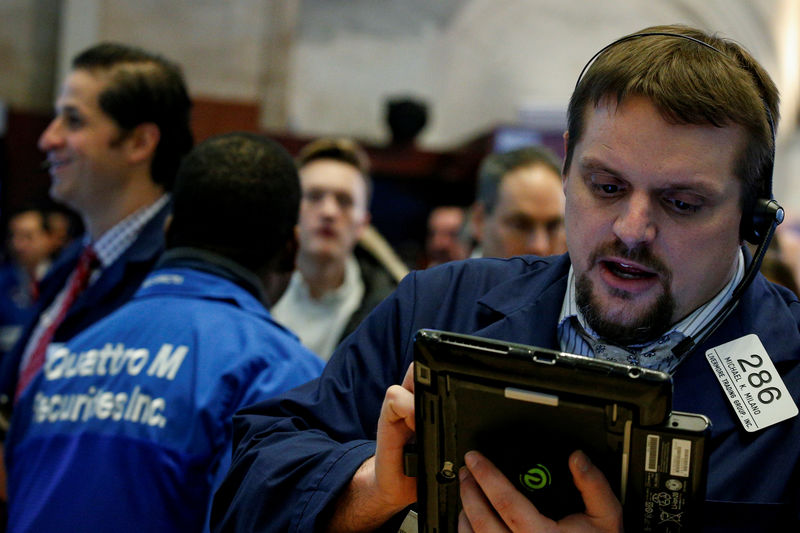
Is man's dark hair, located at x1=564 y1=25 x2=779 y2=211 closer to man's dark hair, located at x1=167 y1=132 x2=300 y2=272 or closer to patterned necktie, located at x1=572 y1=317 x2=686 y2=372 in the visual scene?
patterned necktie, located at x1=572 y1=317 x2=686 y2=372

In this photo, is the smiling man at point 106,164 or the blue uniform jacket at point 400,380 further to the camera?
the smiling man at point 106,164

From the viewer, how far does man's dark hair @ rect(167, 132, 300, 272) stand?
80.7 inches

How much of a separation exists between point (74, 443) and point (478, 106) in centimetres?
899

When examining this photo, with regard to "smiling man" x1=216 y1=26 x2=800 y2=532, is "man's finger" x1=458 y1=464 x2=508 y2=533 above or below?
below

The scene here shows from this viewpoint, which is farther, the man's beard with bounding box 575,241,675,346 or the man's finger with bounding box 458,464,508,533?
the man's beard with bounding box 575,241,675,346

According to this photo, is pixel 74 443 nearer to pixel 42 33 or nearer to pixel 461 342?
pixel 461 342

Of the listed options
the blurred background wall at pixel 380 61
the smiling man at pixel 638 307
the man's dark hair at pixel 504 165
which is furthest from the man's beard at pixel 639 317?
the blurred background wall at pixel 380 61

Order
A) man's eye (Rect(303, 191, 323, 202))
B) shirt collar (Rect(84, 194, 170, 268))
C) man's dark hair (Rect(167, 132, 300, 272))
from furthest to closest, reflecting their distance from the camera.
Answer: man's eye (Rect(303, 191, 323, 202))
shirt collar (Rect(84, 194, 170, 268))
man's dark hair (Rect(167, 132, 300, 272))

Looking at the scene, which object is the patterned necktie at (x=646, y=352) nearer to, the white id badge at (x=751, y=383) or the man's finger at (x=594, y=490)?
the white id badge at (x=751, y=383)

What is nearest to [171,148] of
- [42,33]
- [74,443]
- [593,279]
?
[74,443]

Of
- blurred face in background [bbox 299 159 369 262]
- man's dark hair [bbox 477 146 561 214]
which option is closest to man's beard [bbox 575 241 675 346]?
man's dark hair [bbox 477 146 561 214]

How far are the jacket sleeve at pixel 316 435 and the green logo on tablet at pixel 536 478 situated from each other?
0.89 ft

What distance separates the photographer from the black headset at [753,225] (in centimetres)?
133

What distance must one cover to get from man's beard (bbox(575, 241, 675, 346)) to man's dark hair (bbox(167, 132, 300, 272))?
93 centimetres
